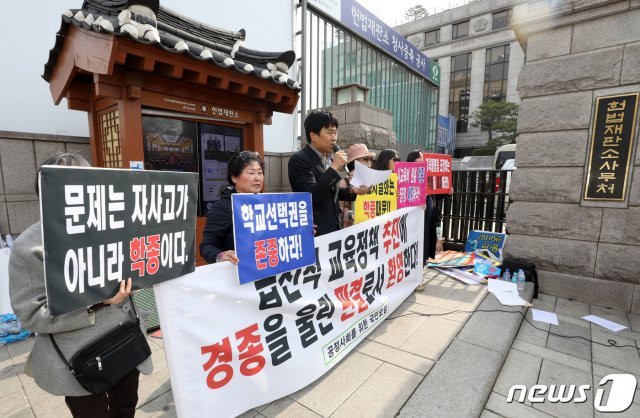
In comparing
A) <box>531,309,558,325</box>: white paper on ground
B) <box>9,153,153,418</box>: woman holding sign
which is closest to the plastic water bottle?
<box>531,309,558,325</box>: white paper on ground

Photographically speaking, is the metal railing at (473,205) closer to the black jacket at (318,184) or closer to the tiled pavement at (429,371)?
the tiled pavement at (429,371)

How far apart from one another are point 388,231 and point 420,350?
134 centimetres

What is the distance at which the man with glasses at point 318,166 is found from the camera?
273 centimetres

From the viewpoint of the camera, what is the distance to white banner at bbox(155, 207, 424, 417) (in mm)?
1915

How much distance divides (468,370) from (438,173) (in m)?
3.80

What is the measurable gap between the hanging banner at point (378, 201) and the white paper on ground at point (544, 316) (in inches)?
87.8

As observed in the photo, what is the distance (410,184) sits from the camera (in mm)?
4332

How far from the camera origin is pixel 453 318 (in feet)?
12.2

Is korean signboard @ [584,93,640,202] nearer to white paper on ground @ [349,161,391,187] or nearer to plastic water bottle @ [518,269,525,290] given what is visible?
plastic water bottle @ [518,269,525,290]

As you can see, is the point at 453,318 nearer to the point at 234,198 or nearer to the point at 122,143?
the point at 234,198

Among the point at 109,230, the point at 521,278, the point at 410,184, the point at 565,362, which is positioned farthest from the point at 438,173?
the point at 109,230

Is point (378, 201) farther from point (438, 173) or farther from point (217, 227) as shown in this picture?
point (217, 227)

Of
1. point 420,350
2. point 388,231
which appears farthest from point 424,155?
point 420,350

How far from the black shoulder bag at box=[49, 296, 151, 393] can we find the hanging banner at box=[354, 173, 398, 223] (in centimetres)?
391
